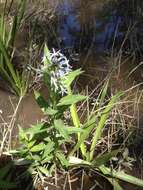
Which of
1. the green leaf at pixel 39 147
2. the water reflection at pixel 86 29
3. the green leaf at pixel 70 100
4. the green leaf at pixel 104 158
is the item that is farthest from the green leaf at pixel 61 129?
the water reflection at pixel 86 29

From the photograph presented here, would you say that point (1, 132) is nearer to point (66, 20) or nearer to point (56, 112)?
point (56, 112)

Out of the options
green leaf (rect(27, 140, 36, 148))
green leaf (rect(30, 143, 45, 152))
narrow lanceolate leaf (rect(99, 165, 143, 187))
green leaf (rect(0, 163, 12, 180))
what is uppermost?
green leaf (rect(27, 140, 36, 148))

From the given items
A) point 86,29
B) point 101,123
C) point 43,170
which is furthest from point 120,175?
point 86,29

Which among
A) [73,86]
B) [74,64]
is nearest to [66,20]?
[74,64]

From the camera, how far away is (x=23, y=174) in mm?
2264

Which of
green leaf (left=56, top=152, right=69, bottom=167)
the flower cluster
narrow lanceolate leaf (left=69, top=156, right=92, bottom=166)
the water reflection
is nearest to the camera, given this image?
the flower cluster

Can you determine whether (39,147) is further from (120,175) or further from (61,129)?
(120,175)

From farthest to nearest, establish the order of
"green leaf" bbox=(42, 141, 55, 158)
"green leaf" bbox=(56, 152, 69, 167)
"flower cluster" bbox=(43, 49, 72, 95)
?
"green leaf" bbox=(56, 152, 69, 167), "green leaf" bbox=(42, 141, 55, 158), "flower cluster" bbox=(43, 49, 72, 95)

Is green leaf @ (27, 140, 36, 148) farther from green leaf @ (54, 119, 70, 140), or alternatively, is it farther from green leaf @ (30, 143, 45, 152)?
green leaf @ (54, 119, 70, 140)

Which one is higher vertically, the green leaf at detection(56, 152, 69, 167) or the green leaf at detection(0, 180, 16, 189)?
the green leaf at detection(56, 152, 69, 167)

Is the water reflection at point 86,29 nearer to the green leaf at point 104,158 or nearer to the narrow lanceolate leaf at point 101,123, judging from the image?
the narrow lanceolate leaf at point 101,123

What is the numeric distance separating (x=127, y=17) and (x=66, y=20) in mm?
468

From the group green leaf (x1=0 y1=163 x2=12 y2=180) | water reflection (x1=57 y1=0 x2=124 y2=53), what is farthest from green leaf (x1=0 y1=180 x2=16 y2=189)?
water reflection (x1=57 y1=0 x2=124 y2=53)

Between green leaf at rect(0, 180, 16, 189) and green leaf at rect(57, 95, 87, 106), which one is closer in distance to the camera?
green leaf at rect(57, 95, 87, 106)
